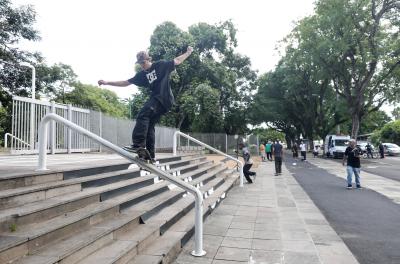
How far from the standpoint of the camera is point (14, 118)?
10672 millimetres

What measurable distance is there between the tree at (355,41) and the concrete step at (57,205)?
27.5 metres

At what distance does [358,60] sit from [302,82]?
13083 mm

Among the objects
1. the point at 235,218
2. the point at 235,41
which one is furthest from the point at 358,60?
the point at 235,218

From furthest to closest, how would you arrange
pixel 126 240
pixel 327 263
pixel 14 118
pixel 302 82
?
pixel 302 82 < pixel 14 118 < pixel 327 263 < pixel 126 240

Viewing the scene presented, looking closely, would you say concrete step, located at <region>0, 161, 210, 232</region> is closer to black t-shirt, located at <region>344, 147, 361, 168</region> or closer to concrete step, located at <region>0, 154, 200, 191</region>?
concrete step, located at <region>0, 154, 200, 191</region>

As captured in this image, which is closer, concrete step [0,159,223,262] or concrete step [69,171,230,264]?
concrete step [0,159,223,262]

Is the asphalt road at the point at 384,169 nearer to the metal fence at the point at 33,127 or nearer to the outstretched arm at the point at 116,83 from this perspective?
the metal fence at the point at 33,127

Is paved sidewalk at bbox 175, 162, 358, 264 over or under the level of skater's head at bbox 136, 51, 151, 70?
under

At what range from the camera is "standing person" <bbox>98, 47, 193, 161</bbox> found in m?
5.10

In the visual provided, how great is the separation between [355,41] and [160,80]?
27.9m

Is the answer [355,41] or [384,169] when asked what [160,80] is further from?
[355,41]

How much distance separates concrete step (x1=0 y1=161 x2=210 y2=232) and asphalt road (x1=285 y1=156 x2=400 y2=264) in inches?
141

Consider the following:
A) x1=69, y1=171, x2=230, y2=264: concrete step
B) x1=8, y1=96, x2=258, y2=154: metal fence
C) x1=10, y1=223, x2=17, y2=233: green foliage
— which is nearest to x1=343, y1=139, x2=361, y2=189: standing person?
x1=69, y1=171, x2=230, y2=264: concrete step

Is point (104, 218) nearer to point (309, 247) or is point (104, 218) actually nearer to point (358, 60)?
point (309, 247)
